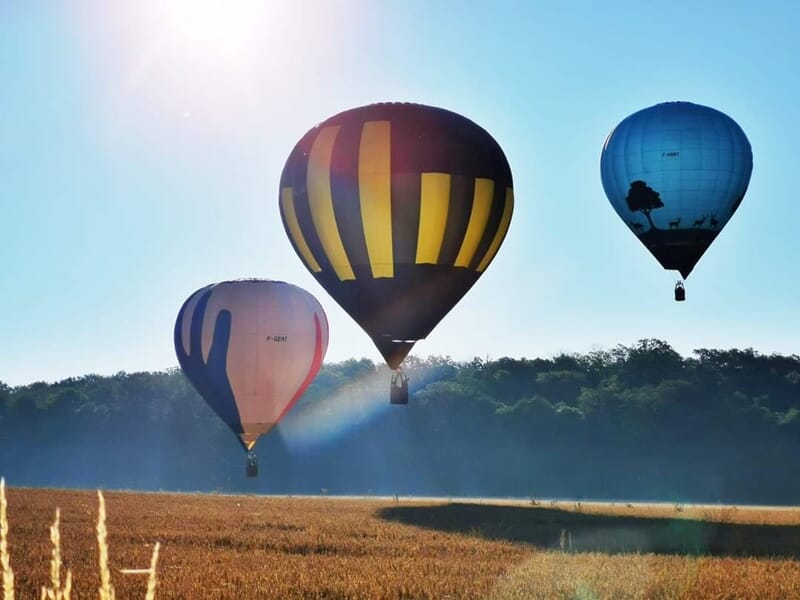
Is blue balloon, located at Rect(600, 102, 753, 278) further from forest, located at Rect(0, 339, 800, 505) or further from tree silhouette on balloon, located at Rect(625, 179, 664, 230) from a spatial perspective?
forest, located at Rect(0, 339, 800, 505)

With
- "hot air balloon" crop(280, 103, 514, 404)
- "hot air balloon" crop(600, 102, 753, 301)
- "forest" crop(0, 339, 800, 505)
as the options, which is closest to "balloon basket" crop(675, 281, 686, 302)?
"hot air balloon" crop(600, 102, 753, 301)

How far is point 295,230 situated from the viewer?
27391 mm

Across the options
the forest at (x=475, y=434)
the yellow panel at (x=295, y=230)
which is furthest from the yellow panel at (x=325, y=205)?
the forest at (x=475, y=434)

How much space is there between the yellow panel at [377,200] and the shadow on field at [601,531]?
24.6ft

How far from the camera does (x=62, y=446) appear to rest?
106 metres

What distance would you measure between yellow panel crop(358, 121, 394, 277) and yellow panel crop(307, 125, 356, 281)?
760 millimetres

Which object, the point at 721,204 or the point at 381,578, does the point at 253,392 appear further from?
the point at 381,578

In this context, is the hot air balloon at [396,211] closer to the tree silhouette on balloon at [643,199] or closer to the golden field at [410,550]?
the golden field at [410,550]

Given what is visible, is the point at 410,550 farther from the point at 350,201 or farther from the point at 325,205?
the point at 325,205

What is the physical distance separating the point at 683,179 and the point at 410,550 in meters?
16.7

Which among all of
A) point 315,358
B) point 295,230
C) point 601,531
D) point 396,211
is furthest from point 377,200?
point 315,358

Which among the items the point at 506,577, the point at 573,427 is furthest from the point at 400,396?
the point at 573,427

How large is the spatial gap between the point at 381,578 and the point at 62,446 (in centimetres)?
9359

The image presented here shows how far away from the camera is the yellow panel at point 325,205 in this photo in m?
Result: 26.3
